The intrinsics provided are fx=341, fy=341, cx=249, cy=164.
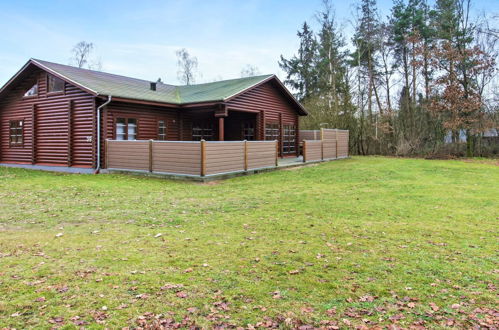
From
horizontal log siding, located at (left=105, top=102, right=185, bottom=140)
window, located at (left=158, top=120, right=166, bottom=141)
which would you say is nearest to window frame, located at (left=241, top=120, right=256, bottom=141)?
horizontal log siding, located at (left=105, top=102, right=185, bottom=140)

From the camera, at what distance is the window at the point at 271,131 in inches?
735

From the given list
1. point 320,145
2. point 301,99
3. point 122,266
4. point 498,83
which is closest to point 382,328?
point 122,266

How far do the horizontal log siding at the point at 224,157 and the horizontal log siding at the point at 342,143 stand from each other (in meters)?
9.78

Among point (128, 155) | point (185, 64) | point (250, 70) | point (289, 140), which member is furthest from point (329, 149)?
point (185, 64)

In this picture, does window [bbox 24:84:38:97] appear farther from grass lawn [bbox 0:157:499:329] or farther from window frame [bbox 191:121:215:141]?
grass lawn [bbox 0:157:499:329]

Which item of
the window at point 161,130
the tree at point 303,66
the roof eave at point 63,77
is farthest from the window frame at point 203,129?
the tree at point 303,66

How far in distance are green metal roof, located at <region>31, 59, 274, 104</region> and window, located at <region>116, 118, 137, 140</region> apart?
113 cm

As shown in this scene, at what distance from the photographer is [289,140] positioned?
67.5 feet

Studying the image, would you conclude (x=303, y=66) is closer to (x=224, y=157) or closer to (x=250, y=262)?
(x=224, y=157)

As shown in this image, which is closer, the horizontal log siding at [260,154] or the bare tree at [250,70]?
the horizontal log siding at [260,154]

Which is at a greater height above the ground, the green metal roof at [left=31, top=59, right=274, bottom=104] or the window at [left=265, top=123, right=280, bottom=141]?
the green metal roof at [left=31, top=59, right=274, bottom=104]

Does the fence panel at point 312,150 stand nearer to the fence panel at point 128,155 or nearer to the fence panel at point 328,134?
the fence panel at point 328,134

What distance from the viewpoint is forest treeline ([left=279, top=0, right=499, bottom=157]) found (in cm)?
2105

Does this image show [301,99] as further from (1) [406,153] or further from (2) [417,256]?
(2) [417,256]
